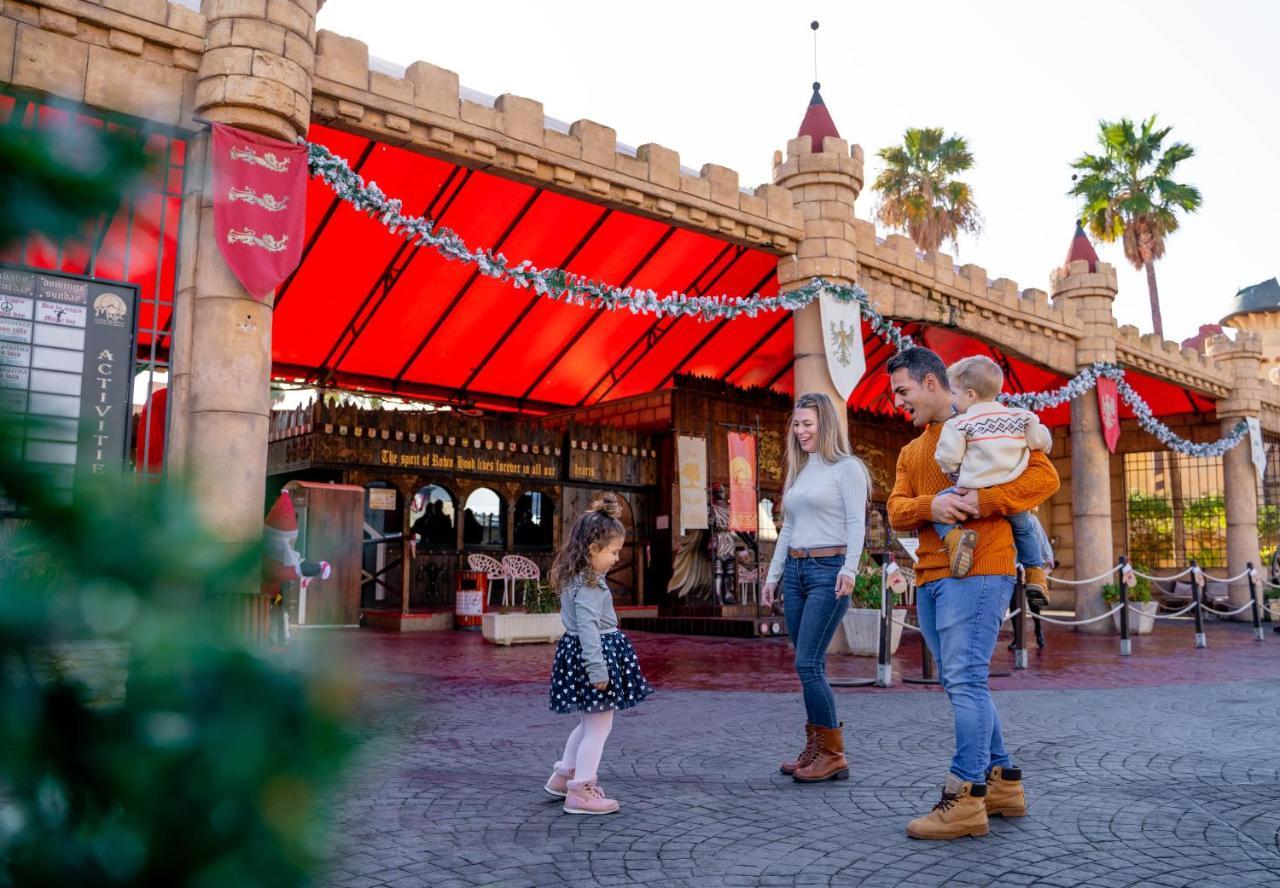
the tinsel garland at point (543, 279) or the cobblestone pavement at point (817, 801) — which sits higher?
the tinsel garland at point (543, 279)

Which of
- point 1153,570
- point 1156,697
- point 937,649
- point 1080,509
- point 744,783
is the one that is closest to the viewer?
point 937,649

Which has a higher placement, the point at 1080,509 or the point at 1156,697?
the point at 1080,509

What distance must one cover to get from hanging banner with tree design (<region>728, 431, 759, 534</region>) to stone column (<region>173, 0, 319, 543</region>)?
10.3m

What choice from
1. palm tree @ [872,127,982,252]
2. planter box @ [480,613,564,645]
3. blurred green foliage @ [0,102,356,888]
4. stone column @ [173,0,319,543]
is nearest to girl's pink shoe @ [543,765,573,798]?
stone column @ [173,0,319,543]

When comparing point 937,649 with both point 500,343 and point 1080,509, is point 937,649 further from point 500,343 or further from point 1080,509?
point 1080,509

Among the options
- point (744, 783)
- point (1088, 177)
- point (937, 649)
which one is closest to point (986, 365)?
point (937, 649)

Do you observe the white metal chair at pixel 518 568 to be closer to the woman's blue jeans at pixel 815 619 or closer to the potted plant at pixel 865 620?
the potted plant at pixel 865 620

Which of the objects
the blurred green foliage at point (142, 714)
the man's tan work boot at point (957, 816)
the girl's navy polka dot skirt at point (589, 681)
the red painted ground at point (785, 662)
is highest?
the blurred green foliage at point (142, 714)

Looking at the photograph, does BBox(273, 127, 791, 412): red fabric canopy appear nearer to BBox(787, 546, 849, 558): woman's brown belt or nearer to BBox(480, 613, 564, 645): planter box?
BBox(480, 613, 564, 645): planter box

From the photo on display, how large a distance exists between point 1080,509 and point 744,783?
543 inches

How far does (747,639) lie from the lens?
14.3m

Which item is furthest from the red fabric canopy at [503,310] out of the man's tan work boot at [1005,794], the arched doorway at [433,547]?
the man's tan work boot at [1005,794]

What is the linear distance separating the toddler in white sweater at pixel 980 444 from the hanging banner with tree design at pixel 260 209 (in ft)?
17.6

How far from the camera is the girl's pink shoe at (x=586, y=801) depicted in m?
4.13
